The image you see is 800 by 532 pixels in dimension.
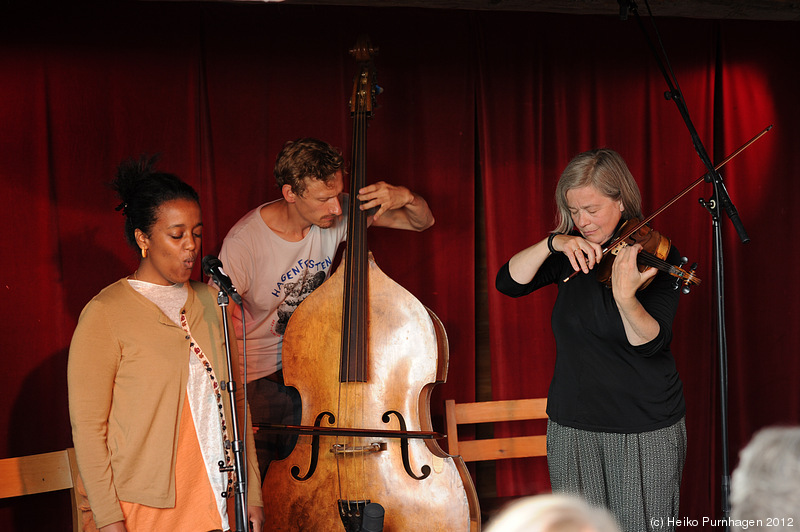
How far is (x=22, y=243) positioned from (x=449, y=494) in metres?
2.04

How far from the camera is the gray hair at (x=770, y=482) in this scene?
0.84 meters

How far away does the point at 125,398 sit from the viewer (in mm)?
1932

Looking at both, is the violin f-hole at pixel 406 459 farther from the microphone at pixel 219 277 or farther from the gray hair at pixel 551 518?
the gray hair at pixel 551 518

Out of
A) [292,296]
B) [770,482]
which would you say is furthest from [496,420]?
[770,482]

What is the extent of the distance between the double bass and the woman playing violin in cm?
41

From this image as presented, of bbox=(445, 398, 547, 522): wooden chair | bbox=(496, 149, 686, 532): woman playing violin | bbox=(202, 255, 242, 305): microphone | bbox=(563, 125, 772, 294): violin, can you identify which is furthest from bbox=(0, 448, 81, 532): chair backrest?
bbox=(563, 125, 772, 294): violin

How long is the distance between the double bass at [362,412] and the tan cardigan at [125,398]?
42 cm

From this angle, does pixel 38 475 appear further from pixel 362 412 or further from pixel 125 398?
pixel 362 412

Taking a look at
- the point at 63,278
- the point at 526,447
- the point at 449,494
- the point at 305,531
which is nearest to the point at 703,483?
the point at 526,447

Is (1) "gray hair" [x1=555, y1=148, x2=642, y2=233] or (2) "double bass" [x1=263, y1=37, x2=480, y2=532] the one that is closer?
(1) "gray hair" [x1=555, y1=148, x2=642, y2=233]

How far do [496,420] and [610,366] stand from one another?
4.04 feet

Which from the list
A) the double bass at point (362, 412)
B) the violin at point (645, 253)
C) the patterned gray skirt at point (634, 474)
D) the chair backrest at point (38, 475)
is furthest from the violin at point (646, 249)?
the chair backrest at point (38, 475)

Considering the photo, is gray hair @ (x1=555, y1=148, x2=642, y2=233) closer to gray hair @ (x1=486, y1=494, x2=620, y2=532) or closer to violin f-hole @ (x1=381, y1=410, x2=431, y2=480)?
violin f-hole @ (x1=381, y1=410, x2=431, y2=480)

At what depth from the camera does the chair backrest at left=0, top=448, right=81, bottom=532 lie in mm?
2623
